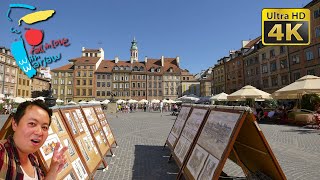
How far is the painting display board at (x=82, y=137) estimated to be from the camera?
5.32m

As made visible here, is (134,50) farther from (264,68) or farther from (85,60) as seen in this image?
(264,68)

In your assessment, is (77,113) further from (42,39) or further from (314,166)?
(42,39)

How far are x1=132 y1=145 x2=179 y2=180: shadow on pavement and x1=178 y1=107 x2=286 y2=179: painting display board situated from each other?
150 centimetres


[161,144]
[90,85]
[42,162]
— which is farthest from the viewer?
[90,85]

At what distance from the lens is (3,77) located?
62750mm

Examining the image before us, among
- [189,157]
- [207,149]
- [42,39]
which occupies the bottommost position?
[189,157]

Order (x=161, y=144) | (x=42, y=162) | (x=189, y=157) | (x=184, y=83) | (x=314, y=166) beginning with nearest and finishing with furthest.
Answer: (x=42, y=162), (x=189, y=157), (x=314, y=166), (x=161, y=144), (x=184, y=83)

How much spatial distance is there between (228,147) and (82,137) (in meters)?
3.62

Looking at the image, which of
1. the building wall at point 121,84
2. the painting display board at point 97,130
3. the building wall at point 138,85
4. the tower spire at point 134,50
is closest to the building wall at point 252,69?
the building wall at point 138,85

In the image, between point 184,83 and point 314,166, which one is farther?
point 184,83

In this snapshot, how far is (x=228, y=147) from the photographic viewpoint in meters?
3.65

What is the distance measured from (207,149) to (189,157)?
2.73 feet

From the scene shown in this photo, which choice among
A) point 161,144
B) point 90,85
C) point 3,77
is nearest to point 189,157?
point 161,144

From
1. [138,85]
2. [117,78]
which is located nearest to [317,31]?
[138,85]
